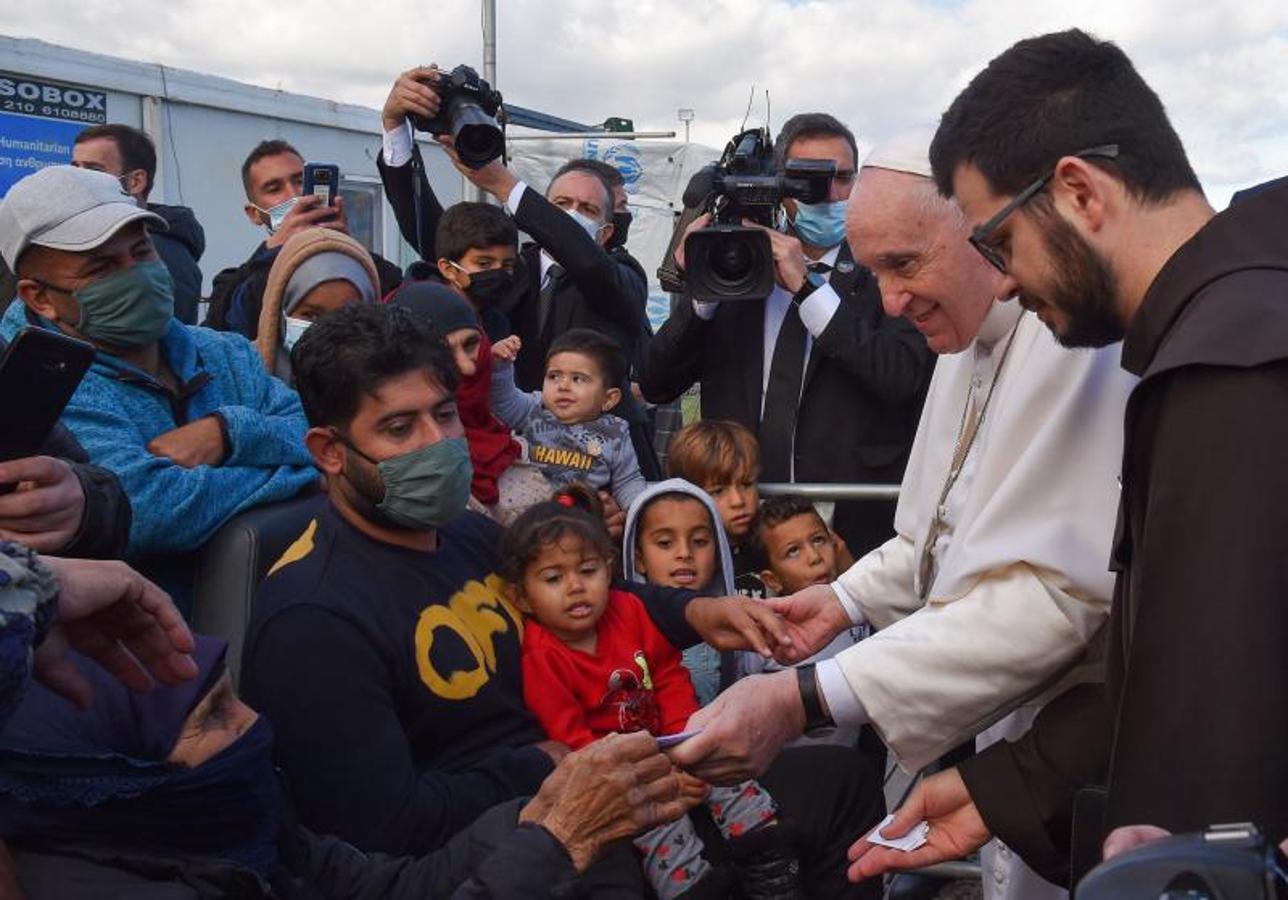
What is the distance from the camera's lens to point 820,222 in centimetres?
464

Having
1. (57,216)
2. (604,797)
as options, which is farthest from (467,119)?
(604,797)

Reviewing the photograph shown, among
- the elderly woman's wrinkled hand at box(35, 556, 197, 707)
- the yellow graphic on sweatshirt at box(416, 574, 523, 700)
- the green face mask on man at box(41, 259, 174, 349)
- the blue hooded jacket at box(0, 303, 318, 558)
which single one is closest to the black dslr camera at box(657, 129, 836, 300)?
the blue hooded jacket at box(0, 303, 318, 558)

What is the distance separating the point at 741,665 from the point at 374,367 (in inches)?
61.3

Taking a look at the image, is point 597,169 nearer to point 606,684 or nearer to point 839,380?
point 839,380

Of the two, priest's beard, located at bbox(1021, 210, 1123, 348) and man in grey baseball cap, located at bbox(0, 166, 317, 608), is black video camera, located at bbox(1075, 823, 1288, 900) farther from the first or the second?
man in grey baseball cap, located at bbox(0, 166, 317, 608)

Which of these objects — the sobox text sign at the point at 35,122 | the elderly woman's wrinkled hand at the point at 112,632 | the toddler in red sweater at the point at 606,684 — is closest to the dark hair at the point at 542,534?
the toddler in red sweater at the point at 606,684

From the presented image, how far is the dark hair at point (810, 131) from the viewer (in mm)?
4977

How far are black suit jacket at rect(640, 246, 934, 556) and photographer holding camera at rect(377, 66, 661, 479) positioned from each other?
0.36 metres

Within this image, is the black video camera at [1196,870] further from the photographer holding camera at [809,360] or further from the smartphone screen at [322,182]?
the smartphone screen at [322,182]

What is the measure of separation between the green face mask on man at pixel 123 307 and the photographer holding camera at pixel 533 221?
161cm

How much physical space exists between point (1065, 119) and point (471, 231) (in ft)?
10.6

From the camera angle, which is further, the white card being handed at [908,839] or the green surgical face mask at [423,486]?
the green surgical face mask at [423,486]

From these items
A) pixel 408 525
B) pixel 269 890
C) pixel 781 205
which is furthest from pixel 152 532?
pixel 781 205

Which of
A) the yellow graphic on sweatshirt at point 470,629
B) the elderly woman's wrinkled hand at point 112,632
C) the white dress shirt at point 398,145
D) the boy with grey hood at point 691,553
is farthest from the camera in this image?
the white dress shirt at point 398,145
